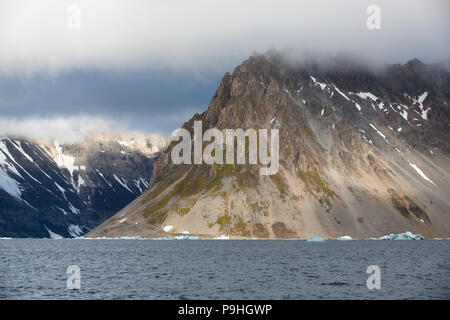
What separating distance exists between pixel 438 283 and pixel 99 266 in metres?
67.4

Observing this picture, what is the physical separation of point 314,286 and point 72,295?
3419 centimetres

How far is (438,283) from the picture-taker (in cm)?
8694
